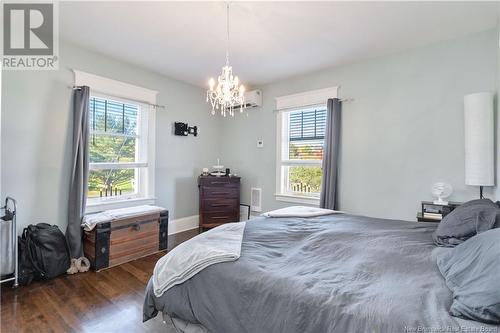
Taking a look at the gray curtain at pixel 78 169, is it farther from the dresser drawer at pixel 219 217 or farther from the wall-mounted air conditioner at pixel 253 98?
the wall-mounted air conditioner at pixel 253 98

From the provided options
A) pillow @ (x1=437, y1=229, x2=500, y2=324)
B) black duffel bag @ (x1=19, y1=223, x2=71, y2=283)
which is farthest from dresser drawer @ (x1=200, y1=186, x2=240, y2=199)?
pillow @ (x1=437, y1=229, x2=500, y2=324)

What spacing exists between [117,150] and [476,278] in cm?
381

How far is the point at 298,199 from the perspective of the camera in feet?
13.0

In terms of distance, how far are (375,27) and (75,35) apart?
3184mm

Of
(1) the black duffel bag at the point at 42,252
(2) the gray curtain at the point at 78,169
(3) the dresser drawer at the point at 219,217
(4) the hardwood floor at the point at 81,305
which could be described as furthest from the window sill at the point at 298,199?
(1) the black duffel bag at the point at 42,252

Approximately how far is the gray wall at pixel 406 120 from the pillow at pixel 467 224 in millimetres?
1313

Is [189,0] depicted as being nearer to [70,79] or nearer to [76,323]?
[70,79]

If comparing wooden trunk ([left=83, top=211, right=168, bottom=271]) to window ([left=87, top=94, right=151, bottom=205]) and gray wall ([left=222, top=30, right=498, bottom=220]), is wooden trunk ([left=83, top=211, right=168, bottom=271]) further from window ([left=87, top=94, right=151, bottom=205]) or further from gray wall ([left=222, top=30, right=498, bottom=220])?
gray wall ([left=222, top=30, right=498, bottom=220])

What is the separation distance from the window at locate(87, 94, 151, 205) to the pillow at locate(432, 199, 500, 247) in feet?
11.7

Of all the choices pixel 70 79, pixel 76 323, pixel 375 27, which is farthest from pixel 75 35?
pixel 375 27

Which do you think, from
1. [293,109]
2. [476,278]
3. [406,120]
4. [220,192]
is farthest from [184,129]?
[476,278]

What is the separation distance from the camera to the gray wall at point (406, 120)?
271cm

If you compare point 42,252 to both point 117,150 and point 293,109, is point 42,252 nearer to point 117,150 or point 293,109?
point 117,150

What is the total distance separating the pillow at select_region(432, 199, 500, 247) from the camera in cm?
147
